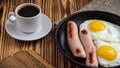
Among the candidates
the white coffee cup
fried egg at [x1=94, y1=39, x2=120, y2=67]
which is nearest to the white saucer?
the white coffee cup

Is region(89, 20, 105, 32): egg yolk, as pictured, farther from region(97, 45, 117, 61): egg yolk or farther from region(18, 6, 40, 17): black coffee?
region(18, 6, 40, 17): black coffee

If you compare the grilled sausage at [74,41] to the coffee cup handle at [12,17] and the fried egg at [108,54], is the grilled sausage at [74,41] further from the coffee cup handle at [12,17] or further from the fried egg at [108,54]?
the coffee cup handle at [12,17]

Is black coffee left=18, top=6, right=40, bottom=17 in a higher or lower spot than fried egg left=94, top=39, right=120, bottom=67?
higher

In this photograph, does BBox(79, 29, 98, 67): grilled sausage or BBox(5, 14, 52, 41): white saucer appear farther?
BBox(5, 14, 52, 41): white saucer

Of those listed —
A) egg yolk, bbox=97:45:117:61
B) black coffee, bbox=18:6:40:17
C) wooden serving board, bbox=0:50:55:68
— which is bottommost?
wooden serving board, bbox=0:50:55:68

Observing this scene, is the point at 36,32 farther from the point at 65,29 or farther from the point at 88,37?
the point at 88,37

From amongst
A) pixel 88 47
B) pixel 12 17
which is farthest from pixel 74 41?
pixel 12 17

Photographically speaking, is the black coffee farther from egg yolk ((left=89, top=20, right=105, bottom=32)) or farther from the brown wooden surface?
egg yolk ((left=89, top=20, right=105, bottom=32))

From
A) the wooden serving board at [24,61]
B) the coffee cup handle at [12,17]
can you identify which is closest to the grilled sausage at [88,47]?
the wooden serving board at [24,61]

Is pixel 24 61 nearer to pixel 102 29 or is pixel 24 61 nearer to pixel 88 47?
pixel 88 47
